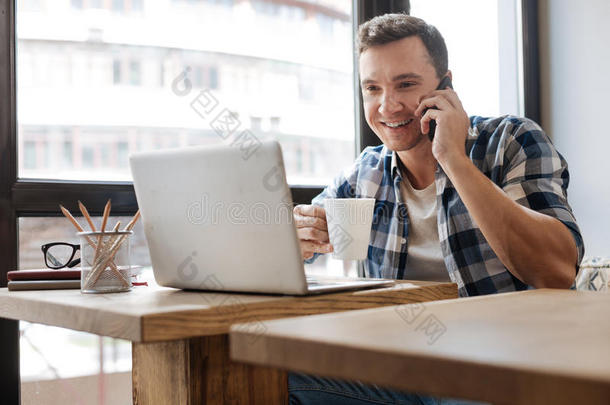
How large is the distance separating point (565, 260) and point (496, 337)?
0.87 metres

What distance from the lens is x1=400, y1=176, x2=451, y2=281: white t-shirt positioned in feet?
5.23

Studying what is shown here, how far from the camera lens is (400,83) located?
171 cm

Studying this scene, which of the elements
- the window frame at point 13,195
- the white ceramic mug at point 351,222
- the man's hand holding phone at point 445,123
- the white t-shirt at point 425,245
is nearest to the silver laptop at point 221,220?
the white ceramic mug at point 351,222

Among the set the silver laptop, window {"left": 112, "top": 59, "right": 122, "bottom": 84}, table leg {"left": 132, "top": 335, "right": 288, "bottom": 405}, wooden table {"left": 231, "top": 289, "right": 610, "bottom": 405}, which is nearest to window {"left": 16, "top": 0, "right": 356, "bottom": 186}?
window {"left": 112, "top": 59, "right": 122, "bottom": 84}

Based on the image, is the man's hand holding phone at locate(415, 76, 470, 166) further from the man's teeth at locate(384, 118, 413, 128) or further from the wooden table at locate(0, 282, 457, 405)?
the wooden table at locate(0, 282, 457, 405)

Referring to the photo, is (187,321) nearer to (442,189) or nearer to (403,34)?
(442,189)

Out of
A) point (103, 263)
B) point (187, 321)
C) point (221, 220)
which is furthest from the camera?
point (103, 263)

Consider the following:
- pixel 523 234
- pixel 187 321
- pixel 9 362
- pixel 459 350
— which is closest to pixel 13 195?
pixel 9 362

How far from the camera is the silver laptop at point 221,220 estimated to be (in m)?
0.86

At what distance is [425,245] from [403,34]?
0.57 metres

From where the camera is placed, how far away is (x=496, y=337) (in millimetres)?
541

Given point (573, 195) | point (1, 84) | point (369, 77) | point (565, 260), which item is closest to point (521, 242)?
point (565, 260)

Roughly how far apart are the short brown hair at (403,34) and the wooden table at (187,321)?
830 millimetres

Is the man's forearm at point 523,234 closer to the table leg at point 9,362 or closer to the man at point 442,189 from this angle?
the man at point 442,189
